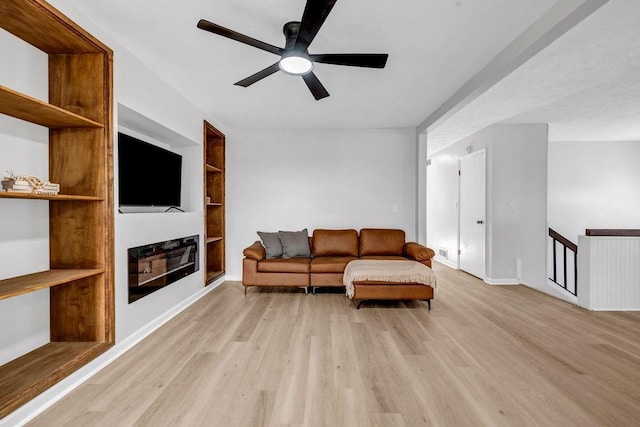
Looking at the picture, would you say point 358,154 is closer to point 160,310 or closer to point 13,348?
point 160,310

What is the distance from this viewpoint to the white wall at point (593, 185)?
548cm

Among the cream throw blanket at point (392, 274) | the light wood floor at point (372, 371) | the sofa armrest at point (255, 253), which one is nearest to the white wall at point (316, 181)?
the sofa armrest at point (255, 253)

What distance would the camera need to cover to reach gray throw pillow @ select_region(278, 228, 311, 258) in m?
4.18

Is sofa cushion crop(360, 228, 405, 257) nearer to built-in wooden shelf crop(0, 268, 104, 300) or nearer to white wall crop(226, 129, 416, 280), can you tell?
white wall crop(226, 129, 416, 280)

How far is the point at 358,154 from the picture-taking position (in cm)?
482

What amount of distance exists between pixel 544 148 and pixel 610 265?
1.92 m

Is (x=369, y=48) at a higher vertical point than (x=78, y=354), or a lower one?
higher

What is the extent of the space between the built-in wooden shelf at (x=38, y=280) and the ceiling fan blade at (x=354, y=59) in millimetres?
2179

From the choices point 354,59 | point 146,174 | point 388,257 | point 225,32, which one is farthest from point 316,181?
point 225,32

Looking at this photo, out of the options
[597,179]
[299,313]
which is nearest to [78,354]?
[299,313]

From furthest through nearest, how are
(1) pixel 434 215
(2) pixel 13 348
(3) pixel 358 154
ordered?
(1) pixel 434 215 < (3) pixel 358 154 < (2) pixel 13 348

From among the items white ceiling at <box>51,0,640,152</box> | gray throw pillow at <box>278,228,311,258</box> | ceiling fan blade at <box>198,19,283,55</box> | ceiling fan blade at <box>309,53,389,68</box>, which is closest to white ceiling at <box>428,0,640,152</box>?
white ceiling at <box>51,0,640,152</box>

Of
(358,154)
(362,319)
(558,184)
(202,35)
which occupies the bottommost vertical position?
(362,319)

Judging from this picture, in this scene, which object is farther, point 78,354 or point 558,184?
point 558,184
